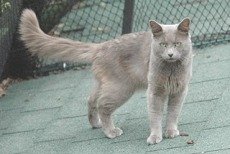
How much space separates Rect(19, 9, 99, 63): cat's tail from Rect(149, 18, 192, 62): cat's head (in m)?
0.80

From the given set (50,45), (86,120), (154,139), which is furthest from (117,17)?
(154,139)

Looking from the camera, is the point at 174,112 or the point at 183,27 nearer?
the point at 183,27

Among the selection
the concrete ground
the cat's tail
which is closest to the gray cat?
the cat's tail

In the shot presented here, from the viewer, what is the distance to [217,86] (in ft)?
21.4

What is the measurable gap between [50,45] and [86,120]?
81 cm

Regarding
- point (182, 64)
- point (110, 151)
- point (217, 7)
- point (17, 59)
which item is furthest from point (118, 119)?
point (217, 7)

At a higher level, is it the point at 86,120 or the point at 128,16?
the point at 128,16

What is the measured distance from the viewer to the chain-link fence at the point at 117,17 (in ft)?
26.0

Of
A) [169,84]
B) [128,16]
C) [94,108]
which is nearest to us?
[169,84]

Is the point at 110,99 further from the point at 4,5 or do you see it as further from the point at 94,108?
the point at 4,5

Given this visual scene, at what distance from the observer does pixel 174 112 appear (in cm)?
547

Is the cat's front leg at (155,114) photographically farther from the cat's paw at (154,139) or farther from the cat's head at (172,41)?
the cat's head at (172,41)

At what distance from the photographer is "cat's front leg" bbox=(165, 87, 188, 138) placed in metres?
5.45

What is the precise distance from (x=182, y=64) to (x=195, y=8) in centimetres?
387
